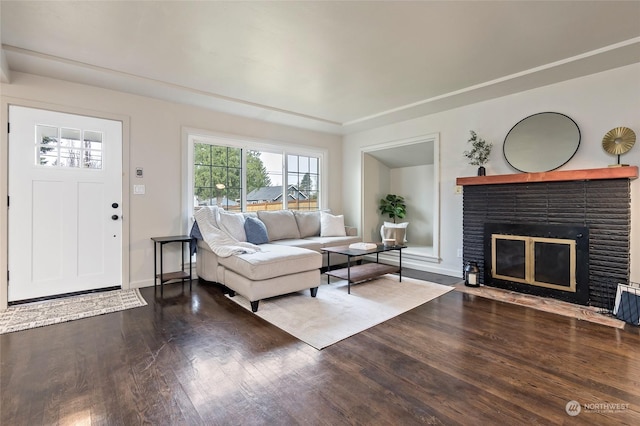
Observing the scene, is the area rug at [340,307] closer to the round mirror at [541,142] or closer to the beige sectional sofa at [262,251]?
the beige sectional sofa at [262,251]

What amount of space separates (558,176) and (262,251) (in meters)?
3.35

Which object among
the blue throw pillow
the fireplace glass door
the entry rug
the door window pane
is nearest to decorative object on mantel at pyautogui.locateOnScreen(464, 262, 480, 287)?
the fireplace glass door

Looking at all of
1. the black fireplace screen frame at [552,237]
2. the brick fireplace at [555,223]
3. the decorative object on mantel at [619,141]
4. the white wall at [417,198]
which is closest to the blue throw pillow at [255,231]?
the brick fireplace at [555,223]

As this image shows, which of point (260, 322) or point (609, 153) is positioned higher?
point (609, 153)

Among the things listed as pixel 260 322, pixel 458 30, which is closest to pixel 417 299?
pixel 260 322

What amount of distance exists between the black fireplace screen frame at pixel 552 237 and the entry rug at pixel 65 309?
4.09 meters


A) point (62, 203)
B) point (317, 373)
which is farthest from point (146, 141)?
point (317, 373)

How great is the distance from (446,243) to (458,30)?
2.92 meters

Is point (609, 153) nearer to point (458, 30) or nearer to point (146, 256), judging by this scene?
point (458, 30)

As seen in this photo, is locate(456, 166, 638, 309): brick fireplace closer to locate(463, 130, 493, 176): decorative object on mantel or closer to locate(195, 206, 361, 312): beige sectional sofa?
locate(463, 130, 493, 176): decorative object on mantel

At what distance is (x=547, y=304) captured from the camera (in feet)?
10.3

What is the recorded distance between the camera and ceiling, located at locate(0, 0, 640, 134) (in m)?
2.21

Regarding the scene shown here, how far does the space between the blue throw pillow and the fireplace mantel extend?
276 cm

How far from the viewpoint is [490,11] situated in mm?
2223
